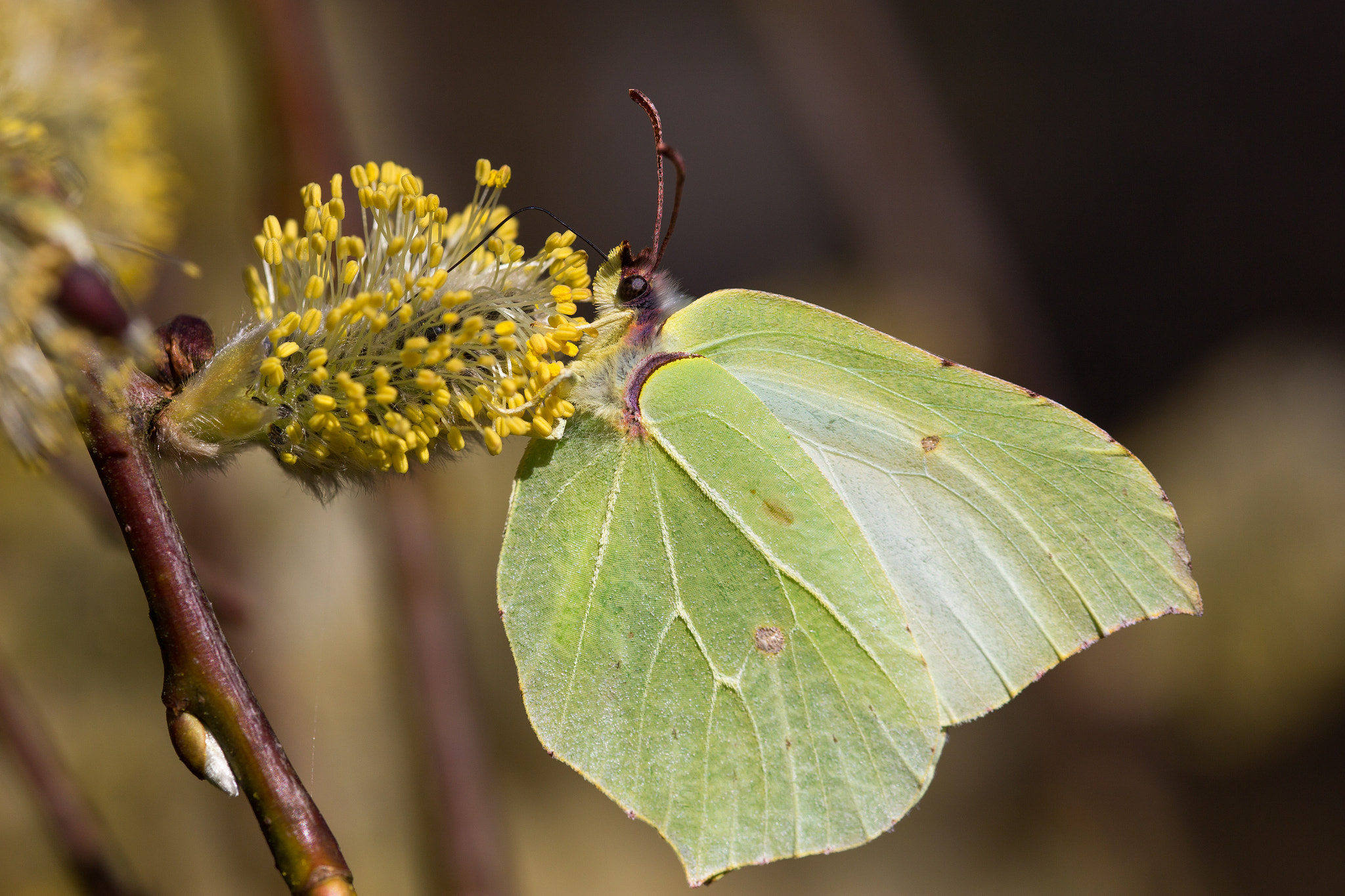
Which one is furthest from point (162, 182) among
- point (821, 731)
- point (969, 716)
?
point (969, 716)

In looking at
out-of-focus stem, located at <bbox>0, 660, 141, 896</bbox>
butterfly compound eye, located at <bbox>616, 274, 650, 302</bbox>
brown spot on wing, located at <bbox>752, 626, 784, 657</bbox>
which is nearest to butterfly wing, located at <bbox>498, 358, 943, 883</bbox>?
brown spot on wing, located at <bbox>752, 626, 784, 657</bbox>

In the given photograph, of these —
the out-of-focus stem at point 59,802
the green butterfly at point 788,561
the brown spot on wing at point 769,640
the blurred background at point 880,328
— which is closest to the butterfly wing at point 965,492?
the green butterfly at point 788,561

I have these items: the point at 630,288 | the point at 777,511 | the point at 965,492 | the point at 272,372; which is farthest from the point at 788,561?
the point at 272,372

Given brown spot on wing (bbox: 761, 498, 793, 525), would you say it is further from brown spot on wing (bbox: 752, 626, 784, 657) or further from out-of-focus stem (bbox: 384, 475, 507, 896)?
out-of-focus stem (bbox: 384, 475, 507, 896)

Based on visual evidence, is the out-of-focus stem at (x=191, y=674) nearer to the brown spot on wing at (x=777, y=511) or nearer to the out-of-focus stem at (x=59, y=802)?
the out-of-focus stem at (x=59, y=802)

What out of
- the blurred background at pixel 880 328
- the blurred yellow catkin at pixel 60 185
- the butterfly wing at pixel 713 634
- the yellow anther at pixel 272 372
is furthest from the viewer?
the blurred background at pixel 880 328

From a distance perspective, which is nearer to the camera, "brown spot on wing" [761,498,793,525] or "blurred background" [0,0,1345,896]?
"brown spot on wing" [761,498,793,525]
